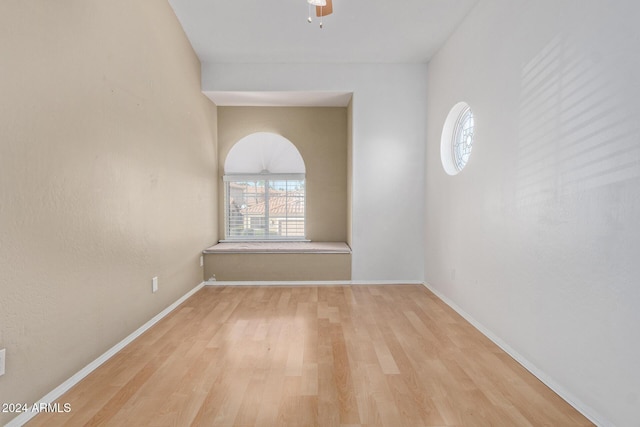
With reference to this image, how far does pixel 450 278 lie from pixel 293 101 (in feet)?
10.1

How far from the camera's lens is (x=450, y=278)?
360 centimetres

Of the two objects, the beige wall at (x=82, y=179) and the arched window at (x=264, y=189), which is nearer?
the beige wall at (x=82, y=179)

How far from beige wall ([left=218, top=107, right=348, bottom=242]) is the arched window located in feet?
0.34


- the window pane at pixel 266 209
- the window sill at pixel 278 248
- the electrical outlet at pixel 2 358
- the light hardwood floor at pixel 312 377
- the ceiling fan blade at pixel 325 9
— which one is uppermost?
the ceiling fan blade at pixel 325 9

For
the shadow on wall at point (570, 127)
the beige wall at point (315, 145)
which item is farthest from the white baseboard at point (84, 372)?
the shadow on wall at point (570, 127)

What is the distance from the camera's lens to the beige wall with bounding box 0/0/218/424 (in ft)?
5.36

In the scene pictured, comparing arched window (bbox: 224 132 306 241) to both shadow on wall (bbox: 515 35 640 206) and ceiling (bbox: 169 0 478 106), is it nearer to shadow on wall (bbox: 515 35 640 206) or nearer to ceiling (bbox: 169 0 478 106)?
ceiling (bbox: 169 0 478 106)

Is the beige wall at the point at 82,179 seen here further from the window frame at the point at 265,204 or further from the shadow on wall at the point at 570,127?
the shadow on wall at the point at 570,127

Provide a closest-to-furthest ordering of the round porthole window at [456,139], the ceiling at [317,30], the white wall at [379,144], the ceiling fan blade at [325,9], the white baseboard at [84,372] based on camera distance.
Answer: the white baseboard at [84,372] → the ceiling fan blade at [325,9] → the ceiling at [317,30] → the round porthole window at [456,139] → the white wall at [379,144]

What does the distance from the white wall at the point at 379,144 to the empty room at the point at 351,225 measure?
3 centimetres

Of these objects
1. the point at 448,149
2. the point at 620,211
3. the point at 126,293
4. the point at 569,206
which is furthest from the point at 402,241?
the point at 126,293

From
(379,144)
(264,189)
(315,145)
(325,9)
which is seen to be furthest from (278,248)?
(325,9)

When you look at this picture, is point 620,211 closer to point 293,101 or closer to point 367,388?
point 367,388

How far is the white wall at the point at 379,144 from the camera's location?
4.31 m
